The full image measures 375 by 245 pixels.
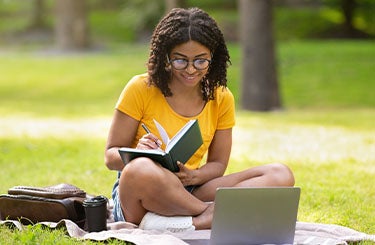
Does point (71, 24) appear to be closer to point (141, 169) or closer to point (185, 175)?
point (185, 175)

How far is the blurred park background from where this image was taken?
7.20 m

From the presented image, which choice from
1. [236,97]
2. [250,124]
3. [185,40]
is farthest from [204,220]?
[236,97]

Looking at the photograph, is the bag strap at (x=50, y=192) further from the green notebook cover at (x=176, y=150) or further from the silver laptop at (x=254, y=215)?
the silver laptop at (x=254, y=215)

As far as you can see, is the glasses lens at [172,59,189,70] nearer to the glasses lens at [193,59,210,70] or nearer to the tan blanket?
the glasses lens at [193,59,210,70]

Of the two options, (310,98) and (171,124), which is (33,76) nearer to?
(310,98)

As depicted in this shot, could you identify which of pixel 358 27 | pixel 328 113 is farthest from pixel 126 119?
pixel 358 27

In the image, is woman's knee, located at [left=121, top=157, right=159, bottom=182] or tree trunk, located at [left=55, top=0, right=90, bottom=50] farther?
tree trunk, located at [left=55, top=0, right=90, bottom=50]

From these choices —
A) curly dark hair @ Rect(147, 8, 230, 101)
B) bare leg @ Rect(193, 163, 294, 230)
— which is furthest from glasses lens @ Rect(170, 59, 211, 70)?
bare leg @ Rect(193, 163, 294, 230)

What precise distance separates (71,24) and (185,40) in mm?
20096

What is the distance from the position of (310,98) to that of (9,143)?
27.3 ft

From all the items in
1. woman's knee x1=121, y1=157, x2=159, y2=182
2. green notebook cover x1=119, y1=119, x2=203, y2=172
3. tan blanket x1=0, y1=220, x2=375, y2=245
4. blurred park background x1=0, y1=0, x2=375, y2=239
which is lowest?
blurred park background x1=0, y1=0, x2=375, y2=239

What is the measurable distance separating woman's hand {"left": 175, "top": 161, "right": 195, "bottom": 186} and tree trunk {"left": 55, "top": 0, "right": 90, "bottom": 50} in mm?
19989

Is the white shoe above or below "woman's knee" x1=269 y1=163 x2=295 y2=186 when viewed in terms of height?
below

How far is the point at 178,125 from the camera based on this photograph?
15.6 ft
